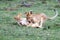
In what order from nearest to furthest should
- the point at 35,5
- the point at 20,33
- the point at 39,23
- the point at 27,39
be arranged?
the point at 27,39
the point at 20,33
the point at 39,23
the point at 35,5

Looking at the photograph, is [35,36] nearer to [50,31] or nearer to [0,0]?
[50,31]

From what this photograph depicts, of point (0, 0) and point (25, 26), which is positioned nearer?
point (25, 26)

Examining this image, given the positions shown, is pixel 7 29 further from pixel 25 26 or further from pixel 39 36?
pixel 39 36

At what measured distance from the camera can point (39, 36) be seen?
6.48 m

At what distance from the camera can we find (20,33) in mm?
6711

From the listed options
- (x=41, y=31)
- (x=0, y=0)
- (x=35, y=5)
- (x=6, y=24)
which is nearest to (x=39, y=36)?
(x=41, y=31)

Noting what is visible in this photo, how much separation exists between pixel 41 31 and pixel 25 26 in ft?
2.20

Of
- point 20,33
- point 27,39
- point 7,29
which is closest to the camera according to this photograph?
point 27,39

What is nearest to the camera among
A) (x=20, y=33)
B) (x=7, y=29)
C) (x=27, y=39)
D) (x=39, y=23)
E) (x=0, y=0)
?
(x=27, y=39)

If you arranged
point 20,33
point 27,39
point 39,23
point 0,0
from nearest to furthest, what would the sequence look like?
point 27,39 → point 20,33 → point 39,23 → point 0,0

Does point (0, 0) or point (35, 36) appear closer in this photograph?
point (35, 36)

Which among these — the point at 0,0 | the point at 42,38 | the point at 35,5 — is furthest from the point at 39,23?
the point at 0,0

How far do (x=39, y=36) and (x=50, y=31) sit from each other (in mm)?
674

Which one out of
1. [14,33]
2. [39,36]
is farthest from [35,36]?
[14,33]
